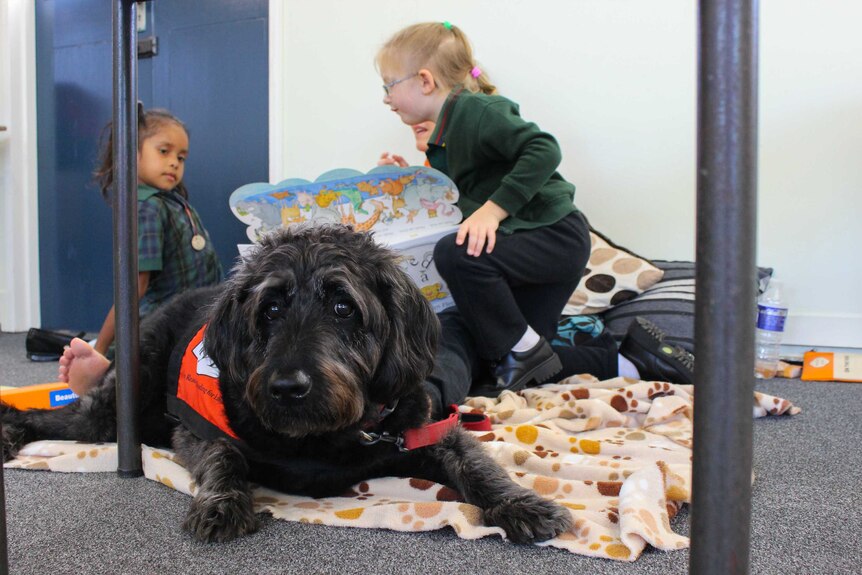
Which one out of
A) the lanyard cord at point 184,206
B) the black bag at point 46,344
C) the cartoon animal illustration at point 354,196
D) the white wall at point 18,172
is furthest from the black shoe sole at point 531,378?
the white wall at point 18,172

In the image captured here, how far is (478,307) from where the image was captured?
2076 millimetres

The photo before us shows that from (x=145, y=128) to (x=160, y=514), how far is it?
7.28 feet

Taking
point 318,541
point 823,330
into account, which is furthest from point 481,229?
point 823,330

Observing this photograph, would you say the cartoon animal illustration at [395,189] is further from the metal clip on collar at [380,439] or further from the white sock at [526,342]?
the metal clip on collar at [380,439]

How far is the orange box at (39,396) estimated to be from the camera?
1788mm

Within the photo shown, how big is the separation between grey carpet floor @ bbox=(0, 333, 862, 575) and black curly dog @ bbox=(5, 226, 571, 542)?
0.06 m

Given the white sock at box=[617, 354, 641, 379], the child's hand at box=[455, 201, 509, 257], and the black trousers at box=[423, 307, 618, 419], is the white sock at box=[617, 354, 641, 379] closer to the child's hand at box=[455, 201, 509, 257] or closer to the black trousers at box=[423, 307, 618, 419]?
the black trousers at box=[423, 307, 618, 419]

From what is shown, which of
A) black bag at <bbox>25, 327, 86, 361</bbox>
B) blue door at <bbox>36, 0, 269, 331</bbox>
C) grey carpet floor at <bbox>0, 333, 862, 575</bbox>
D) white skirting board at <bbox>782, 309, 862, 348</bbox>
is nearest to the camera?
grey carpet floor at <bbox>0, 333, 862, 575</bbox>

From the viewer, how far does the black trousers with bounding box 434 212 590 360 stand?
2049mm

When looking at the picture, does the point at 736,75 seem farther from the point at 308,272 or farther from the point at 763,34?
the point at 763,34

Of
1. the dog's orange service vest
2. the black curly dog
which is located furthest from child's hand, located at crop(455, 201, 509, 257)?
the dog's orange service vest

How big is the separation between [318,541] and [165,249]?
2104 mm

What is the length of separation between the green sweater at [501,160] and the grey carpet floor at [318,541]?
3.44ft

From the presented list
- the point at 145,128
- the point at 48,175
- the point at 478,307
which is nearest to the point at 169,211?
the point at 145,128
